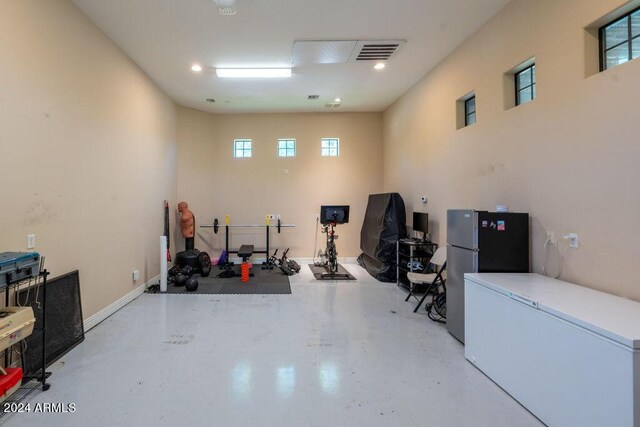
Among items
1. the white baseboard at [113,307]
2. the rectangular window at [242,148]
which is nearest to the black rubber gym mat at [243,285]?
the white baseboard at [113,307]

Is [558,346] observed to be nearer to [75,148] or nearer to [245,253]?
[75,148]

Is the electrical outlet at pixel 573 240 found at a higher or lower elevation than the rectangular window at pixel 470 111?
lower

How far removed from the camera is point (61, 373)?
236 cm

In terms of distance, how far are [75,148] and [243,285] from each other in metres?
3.09

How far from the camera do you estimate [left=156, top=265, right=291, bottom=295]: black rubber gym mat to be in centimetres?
462

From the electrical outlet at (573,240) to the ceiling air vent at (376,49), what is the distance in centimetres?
297

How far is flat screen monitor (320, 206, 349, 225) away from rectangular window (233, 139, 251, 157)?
2.47 metres

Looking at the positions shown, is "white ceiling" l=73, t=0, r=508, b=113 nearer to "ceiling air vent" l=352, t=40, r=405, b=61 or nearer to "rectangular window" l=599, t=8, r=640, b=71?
"ceiling air vent" l=352, t=40, r=405, b=61

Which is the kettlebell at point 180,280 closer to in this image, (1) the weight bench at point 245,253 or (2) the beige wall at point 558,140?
(1) the weight bench at point 245,253

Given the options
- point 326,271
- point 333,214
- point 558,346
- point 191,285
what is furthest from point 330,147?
point 558,346

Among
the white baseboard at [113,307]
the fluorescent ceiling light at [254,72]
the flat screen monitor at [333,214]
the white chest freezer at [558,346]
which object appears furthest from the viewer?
the flat screen monitor at [333,214]

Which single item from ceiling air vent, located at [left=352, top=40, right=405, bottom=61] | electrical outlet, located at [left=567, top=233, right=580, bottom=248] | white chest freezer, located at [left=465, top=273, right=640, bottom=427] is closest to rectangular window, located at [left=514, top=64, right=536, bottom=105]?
electrical outlet, located at [left=567, top=233, right=580, bottom=248]

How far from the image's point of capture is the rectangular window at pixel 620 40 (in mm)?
2037

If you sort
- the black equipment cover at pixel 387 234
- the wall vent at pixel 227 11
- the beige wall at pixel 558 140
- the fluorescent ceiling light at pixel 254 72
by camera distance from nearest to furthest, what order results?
the beige wall at pixel 558 140, the wall vent at pixel 227 11, the fluorescent ceiling light at pixel 254 72, the black equipment cover at pixel 387 234
